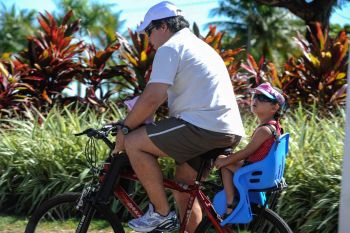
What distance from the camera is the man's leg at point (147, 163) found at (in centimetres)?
396

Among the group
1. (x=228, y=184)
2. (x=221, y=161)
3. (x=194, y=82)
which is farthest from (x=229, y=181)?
(x=194, y=82)

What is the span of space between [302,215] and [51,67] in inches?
198

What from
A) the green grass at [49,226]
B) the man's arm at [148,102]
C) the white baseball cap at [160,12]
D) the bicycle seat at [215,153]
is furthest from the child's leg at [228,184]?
the green grass at [49,226]

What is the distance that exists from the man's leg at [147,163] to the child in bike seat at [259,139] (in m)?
0.42

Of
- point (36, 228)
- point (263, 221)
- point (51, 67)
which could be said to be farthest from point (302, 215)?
point (51, 67)

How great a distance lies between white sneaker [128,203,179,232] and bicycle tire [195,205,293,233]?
238 mm

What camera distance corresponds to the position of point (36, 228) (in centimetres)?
466

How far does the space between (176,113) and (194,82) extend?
0.86 ft

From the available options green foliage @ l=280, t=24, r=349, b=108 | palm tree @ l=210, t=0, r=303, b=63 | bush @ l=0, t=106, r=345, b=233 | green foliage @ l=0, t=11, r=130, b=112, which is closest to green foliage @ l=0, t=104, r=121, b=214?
bush @ l=0, t=106, r=345, b=233

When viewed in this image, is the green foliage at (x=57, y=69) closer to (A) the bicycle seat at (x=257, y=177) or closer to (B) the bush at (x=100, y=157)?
(B) the bush at (x=100, y=157)

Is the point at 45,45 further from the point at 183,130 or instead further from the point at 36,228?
the point at 183,130

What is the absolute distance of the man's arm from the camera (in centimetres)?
380

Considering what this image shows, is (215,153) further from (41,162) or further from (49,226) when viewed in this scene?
(41,162)

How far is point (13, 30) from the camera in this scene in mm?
45656
